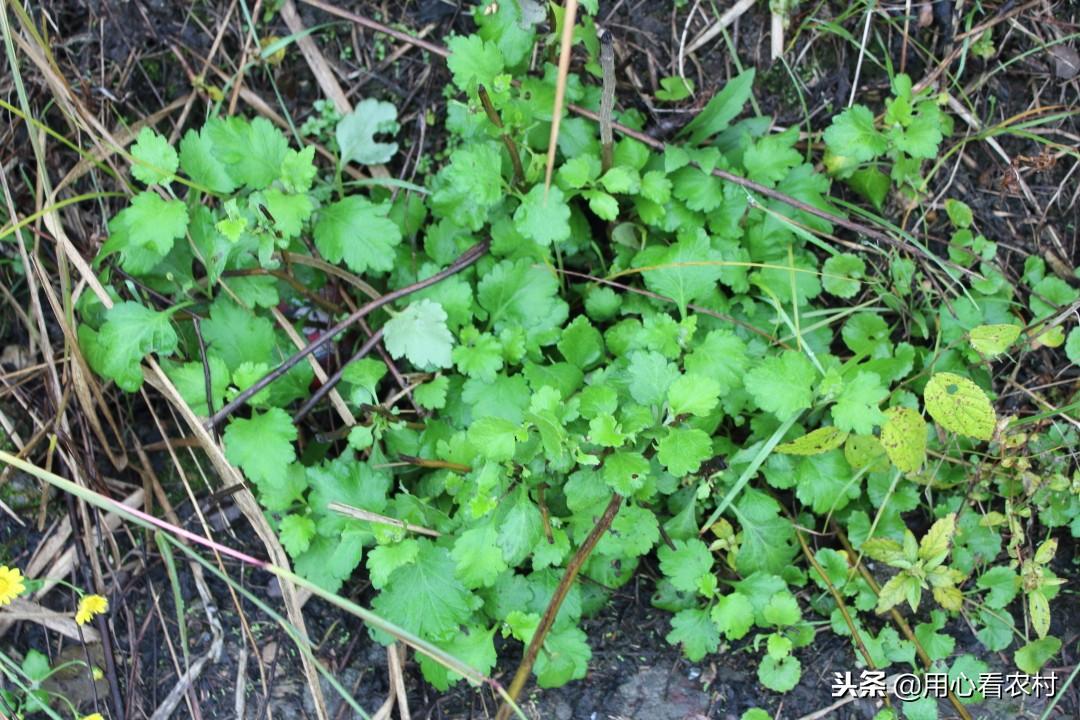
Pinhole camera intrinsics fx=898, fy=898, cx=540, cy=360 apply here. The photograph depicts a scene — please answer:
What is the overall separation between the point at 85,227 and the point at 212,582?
3.48 ft

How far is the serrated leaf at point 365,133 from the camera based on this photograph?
2473 millimetres

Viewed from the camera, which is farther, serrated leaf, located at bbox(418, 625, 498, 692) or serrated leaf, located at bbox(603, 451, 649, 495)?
serrated leaf, located at bbox(418, 625, 498, 692)

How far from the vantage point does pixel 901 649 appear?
2359 millimetres

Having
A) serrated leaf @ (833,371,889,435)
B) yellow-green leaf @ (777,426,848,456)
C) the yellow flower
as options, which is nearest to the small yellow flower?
the yellow flower

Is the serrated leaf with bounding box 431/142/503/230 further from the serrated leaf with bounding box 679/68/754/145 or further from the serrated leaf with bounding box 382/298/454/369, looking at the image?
the serrated leaf with bounding box 679/68/754/145

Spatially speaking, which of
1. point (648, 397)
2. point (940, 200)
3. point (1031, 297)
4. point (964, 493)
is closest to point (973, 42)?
point (940, 200)

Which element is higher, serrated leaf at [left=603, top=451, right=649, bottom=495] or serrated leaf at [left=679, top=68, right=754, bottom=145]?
serrated leaf at [left=679, top=68, right=754, bottom=145]

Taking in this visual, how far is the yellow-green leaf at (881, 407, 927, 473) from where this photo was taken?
7.38 feet

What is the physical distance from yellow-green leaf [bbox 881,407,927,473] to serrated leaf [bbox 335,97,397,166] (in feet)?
4.90

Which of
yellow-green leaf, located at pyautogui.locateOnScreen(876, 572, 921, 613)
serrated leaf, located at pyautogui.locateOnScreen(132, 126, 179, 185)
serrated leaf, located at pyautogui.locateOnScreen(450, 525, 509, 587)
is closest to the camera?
serrated leaf, located at pyautogui.locateOnScreen(450, 525, 509, 587)

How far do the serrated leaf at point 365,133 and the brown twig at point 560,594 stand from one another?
3.72 ft

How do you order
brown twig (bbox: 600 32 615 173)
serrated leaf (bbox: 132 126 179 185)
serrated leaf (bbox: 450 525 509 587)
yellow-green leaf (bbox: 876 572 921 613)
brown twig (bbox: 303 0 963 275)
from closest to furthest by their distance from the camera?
brown twig (bbox: 600 32 615 173), serrated leaf (bbox: 450 525 509 587), serrated leaf (bbox: 132 126 179 185), yellow-green leaf (bbox: 876 572 921 613), brown twig (bbox: 303 0 963 275)

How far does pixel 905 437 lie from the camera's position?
2260 mm

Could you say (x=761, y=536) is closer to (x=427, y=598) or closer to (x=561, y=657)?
(x=561, y=657)
